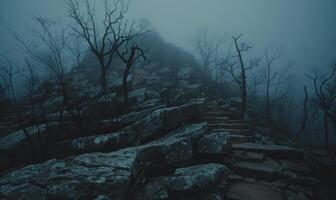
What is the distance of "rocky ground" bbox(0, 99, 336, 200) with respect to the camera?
367 centimetres

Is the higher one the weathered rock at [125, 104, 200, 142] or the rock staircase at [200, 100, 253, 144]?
the weathered rock at [125, 104, 200, 142]

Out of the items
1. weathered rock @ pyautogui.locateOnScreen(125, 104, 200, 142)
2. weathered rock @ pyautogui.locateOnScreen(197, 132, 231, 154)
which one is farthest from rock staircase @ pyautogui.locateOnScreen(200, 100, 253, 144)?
weathered rock @ pyautogui.locateOnScreen(197, 132, 231, 154)

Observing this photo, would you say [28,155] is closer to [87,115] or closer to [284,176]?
[87,115]

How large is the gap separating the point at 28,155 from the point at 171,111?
548 cm

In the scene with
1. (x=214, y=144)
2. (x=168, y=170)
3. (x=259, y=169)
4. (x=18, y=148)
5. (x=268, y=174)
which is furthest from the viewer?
(x=18, y=148)

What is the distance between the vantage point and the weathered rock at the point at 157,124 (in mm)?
7078

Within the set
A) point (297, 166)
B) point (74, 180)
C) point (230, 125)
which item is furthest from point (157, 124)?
point (230, 125)

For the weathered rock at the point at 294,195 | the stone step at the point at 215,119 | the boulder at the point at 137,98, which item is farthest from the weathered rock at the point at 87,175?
the boulder at the point at 137,98

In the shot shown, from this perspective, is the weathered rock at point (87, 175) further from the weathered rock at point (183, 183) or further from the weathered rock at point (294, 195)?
the weathered rock at point (294, 195)

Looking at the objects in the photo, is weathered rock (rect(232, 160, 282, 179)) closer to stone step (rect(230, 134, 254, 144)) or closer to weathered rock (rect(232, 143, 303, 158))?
weathered rock (rect(232, 143, 303, 158))

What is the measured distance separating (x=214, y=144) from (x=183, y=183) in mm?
2216

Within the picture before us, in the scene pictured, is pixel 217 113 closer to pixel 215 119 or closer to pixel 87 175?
pixel 215 119

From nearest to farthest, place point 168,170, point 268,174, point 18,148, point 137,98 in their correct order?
point 168,170
point 268,174
point 18,148
point 137,98

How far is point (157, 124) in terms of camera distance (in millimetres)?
7133
